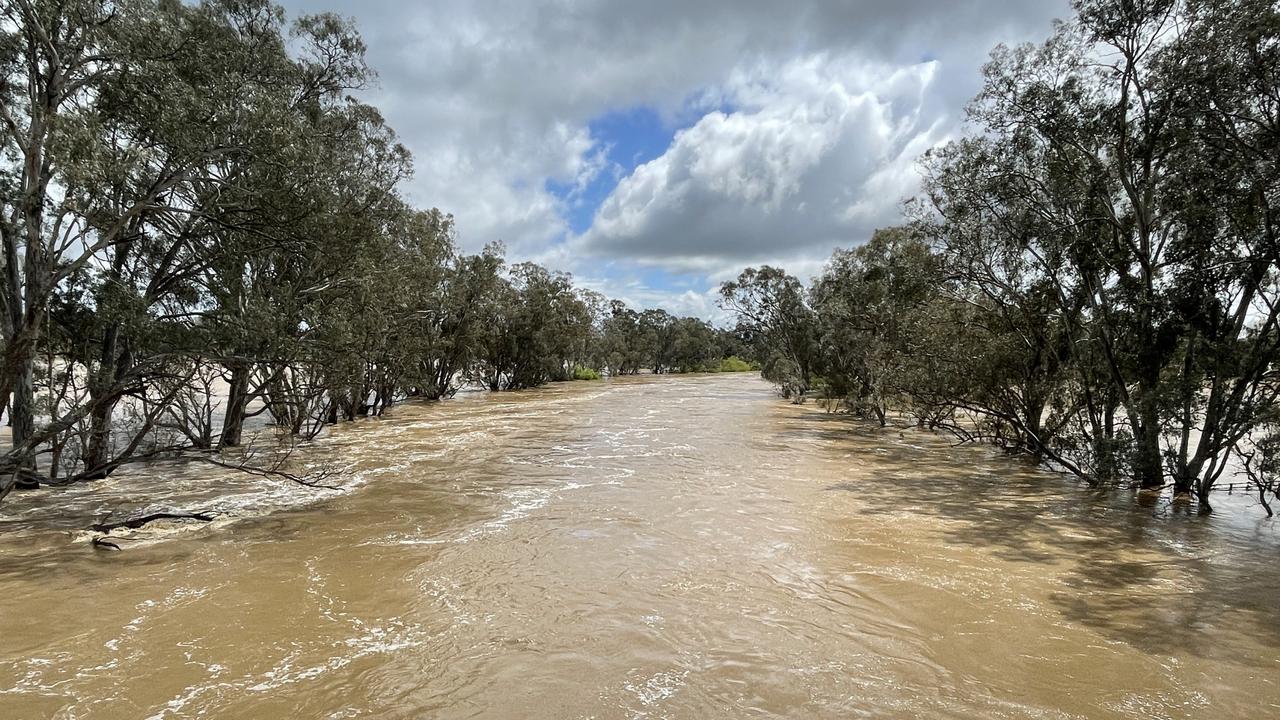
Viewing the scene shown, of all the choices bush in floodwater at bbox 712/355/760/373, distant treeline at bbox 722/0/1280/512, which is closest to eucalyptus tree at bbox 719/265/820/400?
distant treeline at bbox 722/0/1280/512

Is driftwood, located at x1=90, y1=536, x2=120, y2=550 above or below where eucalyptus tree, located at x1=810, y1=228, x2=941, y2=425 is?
below

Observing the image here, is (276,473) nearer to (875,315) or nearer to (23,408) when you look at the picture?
(23,408)

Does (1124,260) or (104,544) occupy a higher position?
(1124,260)

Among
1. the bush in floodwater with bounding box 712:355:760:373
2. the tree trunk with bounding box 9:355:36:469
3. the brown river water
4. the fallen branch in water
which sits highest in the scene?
the bush in floodwater with bounding box 712:355:760:373

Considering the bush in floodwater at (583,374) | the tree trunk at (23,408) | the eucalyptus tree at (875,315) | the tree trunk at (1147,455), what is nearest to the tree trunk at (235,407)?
the tree trunk at (23,408)

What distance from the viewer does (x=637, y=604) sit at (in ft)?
19.5

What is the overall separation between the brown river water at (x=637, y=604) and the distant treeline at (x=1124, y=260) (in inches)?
67.3

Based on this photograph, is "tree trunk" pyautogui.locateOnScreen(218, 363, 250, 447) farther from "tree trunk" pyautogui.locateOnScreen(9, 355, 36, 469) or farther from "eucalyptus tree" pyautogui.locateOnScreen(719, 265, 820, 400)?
"eucalyptus tree" pyautogui.locateOnScreen(719, 265, 820, 400)

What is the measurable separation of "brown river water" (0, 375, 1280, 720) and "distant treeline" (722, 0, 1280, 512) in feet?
5.61

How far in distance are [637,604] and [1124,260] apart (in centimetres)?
1046

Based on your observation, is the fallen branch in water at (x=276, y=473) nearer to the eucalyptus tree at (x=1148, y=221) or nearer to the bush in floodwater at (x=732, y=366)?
the eucalyptus tree at (x=1148, y=221)

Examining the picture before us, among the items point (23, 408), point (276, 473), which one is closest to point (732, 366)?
point (276, 473)

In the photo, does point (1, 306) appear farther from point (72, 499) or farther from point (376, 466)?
point (376, 466)

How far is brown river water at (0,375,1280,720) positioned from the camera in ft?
Result: 14.3
